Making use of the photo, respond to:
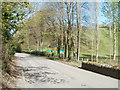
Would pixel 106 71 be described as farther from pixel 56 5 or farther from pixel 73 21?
pixel 56 5

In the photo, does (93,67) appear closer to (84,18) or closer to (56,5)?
(84,18)

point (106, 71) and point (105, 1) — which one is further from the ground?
point (105, 1)

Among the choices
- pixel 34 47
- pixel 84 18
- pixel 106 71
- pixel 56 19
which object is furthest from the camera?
pixel 34 47

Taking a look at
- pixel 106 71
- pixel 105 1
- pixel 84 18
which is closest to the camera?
pixel 106 71

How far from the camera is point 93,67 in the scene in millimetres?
15383

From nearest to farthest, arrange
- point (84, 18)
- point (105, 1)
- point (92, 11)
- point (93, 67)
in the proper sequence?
point (93, 67) < point (105, 1) < point (84, 18) < point (92, 11)

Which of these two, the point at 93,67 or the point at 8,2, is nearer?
the point at 8,2

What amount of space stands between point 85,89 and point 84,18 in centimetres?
2052

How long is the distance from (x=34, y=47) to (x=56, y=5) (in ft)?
119

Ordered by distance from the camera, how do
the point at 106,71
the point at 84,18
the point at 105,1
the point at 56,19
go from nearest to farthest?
the point at 106,71, the point at 105,1, the point at 84,18, the point at 56,19

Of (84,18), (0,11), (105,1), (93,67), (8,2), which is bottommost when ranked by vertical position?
(93,67)

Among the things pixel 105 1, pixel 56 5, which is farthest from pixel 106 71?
pixel 56 5

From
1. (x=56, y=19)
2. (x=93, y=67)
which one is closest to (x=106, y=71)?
(x=93, y=67)

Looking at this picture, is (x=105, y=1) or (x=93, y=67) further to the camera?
(x=105, y=1)
